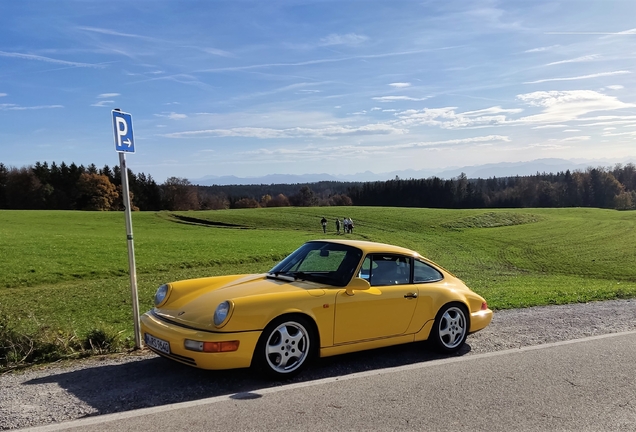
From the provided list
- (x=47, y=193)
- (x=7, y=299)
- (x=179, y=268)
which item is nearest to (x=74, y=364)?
(x=7, y=299)

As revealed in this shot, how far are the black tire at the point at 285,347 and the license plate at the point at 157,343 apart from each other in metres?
0.92

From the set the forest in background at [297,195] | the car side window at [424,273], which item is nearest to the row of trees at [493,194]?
the forest in background at [297,195]

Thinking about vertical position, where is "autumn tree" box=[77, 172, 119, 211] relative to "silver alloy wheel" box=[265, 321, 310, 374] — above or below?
above

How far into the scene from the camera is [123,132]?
20.7 feet

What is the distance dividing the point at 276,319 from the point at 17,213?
57087 millimetres

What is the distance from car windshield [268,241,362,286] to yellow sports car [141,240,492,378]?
0.01 metres

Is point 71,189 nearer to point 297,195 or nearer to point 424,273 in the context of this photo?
point 297,195

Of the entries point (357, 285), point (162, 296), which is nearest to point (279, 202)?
point (162, 296)

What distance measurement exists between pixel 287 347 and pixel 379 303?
1.30 metres

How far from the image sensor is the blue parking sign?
619 cm

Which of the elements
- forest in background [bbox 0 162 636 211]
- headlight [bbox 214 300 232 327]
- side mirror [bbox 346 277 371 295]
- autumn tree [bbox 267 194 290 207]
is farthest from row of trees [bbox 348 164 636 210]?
headlight [bbox 214 300 232 327]

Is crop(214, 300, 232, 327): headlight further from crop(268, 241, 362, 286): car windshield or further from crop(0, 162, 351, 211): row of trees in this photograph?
crop(0, 162, 351, 211): row of trees

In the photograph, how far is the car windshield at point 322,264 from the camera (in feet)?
19.9

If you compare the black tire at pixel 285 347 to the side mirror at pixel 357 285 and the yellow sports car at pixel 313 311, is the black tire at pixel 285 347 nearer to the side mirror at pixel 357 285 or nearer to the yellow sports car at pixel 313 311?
the yellow sports car at pixel 313 311
